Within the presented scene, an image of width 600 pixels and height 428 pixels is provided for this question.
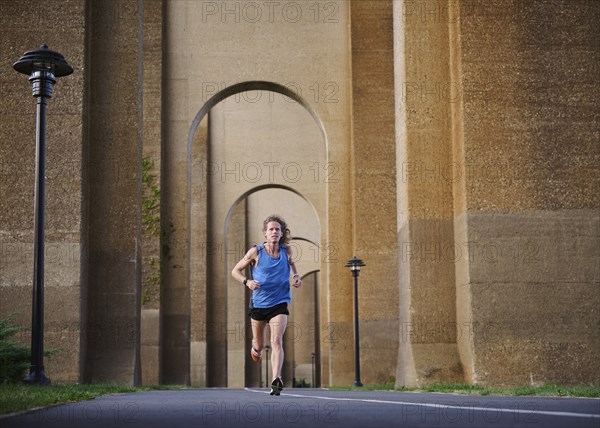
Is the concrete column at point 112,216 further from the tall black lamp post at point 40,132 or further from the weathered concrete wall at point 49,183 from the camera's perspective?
the tall black lamp post at point 40,132

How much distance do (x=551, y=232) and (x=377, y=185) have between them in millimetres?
10724

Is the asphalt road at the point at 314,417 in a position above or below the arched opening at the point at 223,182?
below

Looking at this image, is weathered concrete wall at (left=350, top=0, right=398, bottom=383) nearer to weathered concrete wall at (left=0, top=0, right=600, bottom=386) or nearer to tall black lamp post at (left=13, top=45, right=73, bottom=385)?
weathered concrete wall at (left=0, top=0, right=600, bottom=386)

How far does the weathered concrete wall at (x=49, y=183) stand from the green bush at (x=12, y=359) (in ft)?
9.37

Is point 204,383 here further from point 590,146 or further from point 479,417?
point 479,417

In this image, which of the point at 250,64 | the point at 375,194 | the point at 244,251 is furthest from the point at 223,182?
the point at 375,194

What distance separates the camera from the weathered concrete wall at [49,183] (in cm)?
1497

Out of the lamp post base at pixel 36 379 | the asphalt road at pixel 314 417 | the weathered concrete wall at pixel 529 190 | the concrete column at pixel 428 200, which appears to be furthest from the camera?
the concrete column at pixel 428 200

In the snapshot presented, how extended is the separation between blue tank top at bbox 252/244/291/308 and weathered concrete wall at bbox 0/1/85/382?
688 centimetres

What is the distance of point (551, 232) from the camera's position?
1316cm

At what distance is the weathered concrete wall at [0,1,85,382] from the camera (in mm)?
14969

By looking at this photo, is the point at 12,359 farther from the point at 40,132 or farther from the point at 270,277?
the point at 270,277

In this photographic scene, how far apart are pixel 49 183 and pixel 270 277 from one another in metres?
7.32

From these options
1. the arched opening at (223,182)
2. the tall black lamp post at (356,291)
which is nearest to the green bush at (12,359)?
the tall black lamp post at (356,291)
